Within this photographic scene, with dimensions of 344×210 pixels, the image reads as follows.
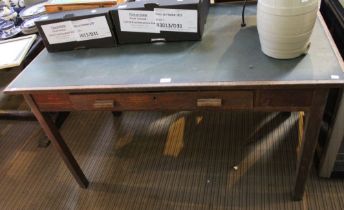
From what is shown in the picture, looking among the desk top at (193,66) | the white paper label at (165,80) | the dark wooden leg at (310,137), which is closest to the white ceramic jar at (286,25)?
the desk top at (193,66)

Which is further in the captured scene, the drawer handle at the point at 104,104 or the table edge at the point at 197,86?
the drawer handle at the point at 104,104

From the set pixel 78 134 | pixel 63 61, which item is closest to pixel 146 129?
pixel 78 134

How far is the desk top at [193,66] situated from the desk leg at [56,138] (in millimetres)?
120

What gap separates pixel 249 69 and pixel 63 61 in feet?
2.44

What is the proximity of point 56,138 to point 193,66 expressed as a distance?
71cm

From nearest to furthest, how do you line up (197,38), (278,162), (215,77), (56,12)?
(215,77) < (197,38) < (56,12) < (278,162)

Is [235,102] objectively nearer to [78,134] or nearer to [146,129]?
[146,129]

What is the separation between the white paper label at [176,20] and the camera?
116 centimetres

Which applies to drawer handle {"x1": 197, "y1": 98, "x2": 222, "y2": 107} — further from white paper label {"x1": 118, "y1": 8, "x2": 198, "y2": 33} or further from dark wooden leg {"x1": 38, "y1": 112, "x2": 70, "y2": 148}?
dark wooden leg {"x1": 38, "y1": 112, "x2": 70, "y2": 148}

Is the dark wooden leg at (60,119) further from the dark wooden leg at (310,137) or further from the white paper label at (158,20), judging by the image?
the dark wooden leg at (310,137)

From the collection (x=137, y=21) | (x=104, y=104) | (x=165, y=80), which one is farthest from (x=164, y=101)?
(x=137, y=21)

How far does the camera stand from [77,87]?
1.12 m

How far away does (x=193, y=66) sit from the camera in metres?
1.12

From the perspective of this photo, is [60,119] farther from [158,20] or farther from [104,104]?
[158,20]
